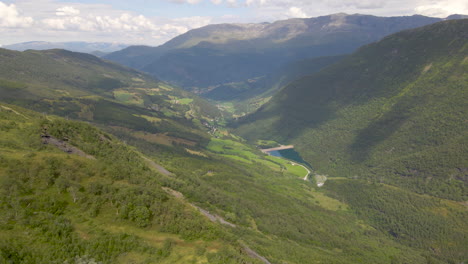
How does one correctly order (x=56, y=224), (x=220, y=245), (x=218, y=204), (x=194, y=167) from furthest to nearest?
(x=194, y=167)
(x=218, y=204)
(x=220, y=245)
(x=56, y=224)

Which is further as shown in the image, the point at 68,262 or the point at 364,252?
the point at 364,252

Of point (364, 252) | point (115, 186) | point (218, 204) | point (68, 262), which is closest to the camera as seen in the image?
point (68, 262)

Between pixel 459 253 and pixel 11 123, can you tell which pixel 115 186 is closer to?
pixel 11 123

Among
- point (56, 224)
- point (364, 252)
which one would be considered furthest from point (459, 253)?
point (56, 224)

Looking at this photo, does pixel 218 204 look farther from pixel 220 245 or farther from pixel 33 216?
pixel 33 216

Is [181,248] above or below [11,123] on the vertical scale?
below

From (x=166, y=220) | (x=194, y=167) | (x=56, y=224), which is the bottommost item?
(x=194, y=167)

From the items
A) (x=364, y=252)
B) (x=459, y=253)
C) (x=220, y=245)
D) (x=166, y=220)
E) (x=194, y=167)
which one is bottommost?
(x=459, y=253)

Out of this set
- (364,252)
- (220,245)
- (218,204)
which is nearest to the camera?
(220,245)

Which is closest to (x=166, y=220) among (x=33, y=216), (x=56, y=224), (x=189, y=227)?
(x=189, y=227)
